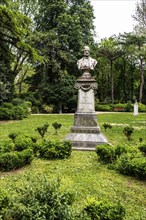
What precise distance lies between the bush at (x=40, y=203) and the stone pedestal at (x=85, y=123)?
4.90m

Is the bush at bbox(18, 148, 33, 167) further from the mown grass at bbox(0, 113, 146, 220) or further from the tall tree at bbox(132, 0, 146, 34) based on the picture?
the tall tree at bbox(132, 0, 146, 34)

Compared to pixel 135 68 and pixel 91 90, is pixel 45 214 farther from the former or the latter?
pixel 135 68

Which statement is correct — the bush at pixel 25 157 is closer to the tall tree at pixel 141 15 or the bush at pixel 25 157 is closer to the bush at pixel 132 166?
the bush at pixel 132 166

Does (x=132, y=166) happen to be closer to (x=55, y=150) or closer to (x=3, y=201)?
(x=55, y=150)

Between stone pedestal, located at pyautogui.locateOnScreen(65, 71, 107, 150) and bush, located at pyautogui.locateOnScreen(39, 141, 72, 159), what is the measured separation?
1315 millimetres

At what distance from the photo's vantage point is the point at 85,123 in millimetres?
8961

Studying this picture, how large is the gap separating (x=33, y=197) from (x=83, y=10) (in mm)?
26521

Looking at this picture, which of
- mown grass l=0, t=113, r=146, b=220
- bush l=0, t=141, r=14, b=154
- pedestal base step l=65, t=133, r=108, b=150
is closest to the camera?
mown grass l=0, t=113, r=146, b=220

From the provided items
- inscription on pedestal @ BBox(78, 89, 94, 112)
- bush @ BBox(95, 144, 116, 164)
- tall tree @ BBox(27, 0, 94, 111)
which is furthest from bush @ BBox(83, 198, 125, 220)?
tall tree @ BBox(27, 0, 94, 111)

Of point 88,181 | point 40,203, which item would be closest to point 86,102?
point 88,181

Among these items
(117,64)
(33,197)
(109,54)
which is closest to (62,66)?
(109,54)

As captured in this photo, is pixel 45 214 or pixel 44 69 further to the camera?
pixel 44 69

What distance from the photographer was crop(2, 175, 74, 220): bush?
109 inches

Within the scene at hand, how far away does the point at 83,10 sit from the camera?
26.6 meters
